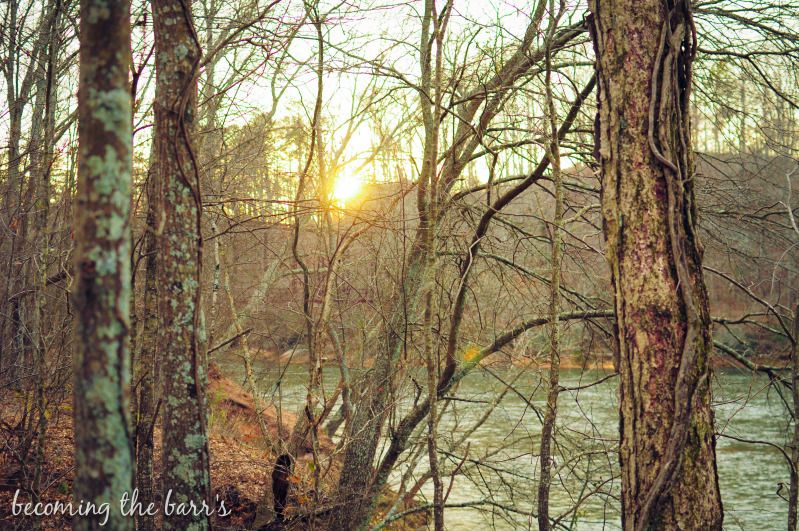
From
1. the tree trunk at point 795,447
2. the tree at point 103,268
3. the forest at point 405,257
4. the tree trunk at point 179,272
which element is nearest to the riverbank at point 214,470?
the forest at point 405,257

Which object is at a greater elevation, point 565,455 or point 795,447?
point 795,447

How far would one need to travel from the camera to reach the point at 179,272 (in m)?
2.53

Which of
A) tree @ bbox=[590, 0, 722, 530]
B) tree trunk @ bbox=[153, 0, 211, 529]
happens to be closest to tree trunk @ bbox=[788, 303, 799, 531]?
tree @ bbox=[590, 0, 722, 530]

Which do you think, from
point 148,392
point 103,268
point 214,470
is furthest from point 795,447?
point 214,470

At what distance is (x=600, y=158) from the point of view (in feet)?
8.97

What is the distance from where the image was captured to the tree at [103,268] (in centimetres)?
157

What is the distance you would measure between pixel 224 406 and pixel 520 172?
609 centimetres

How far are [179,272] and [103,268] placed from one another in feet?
3.17

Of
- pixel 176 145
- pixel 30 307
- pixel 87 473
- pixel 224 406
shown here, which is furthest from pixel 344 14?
pixel 224 406

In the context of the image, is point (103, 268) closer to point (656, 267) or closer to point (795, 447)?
point (656, 267)

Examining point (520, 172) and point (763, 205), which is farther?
point (520, 172)

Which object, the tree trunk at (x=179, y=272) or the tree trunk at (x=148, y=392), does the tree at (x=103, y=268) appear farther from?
the tree trunk at (x=148, y=392)

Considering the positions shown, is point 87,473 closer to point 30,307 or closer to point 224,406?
point 30,307

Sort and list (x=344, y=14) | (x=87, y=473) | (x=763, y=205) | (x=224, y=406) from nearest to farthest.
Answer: (x=87, y=473) → (x=344, y=14) → (x=763, y=205) → (x=224, y=406)
